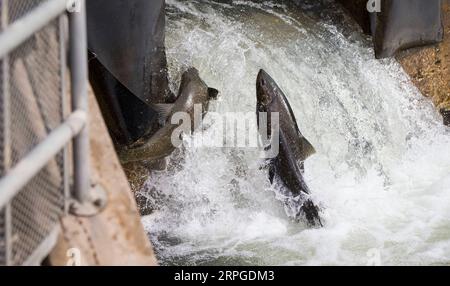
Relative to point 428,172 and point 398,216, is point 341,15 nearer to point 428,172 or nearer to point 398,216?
point 428,172

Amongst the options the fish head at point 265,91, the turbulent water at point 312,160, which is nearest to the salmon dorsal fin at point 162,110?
the turbulent water at point 312,160

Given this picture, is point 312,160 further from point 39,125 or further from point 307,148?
point 39,125

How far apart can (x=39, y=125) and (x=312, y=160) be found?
4.74 m

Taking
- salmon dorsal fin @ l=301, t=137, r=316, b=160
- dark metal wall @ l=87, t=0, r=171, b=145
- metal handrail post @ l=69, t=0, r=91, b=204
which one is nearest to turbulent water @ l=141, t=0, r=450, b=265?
salmon dorsal fin @ l=301, t=137, r=316, b=160

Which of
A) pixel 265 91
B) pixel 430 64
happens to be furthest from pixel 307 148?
pixel 430 64

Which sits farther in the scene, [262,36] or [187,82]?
[262,36]

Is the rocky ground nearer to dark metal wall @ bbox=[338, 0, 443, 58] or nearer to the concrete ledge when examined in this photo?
dark metal wall @ bbox=[338, 0, 443, 58]

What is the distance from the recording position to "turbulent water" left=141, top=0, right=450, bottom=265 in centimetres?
582

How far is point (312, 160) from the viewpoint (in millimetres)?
7062

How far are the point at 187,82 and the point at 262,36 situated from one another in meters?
1.47
